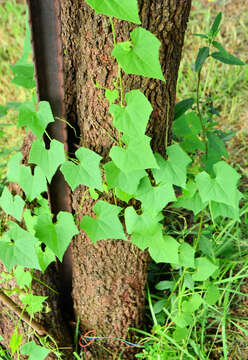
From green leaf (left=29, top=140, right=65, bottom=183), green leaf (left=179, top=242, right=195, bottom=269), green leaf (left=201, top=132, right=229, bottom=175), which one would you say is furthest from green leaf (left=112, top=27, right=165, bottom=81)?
green leaf (left=179, top=242, right=195, bottom=269)

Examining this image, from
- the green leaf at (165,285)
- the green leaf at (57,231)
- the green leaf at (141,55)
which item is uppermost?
the green leaf at (141,55)

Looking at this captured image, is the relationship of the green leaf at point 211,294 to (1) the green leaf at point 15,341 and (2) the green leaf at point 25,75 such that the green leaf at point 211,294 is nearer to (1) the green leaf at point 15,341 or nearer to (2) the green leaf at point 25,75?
(1) the green leaf at point 15,341

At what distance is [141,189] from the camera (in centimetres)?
98

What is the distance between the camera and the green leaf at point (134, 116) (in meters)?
0.80

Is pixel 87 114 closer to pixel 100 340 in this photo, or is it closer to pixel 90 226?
pixel 90 226

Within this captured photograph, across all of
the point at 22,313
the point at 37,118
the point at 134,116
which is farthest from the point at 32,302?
the point at 134,116

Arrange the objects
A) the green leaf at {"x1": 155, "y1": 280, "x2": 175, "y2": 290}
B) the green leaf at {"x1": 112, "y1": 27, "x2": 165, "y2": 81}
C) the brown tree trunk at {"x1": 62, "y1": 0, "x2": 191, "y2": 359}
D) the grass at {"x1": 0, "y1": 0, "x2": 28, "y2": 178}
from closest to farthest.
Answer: the green leaf at {"x1": 112, "y1": 27, "x2": 165, "y2": 81}, the brown tree trunk at {"x1": 62, "y1": 0, "x2": 191, "y2": 359}, the green leaf at {"x1": 155, "y1": 280, "x2": 175, "y2": 290}, the grass at {"x1": 0, "y1": 0, "x2": 28, "y2": 178}

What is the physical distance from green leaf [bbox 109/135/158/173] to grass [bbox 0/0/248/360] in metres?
0.45

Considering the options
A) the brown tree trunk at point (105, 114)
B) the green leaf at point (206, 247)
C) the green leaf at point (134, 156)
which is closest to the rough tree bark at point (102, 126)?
the brown tree trunk at point (105, 114)

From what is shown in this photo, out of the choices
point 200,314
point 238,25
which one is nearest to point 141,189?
point 200,314

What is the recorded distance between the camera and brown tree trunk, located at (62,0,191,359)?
2.65ft

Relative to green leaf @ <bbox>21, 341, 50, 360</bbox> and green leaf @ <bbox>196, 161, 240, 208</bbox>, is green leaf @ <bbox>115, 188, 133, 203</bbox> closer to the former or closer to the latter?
green leaf @ <bbox>196, 161, 240, 208</bbox>

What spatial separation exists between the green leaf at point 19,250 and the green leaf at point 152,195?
35 centimetres

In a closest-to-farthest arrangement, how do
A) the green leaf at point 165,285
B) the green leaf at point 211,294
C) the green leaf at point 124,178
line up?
the green leaf at point 124,178 → the green leaf at point 211,294 → the green leaf at point 165,285
